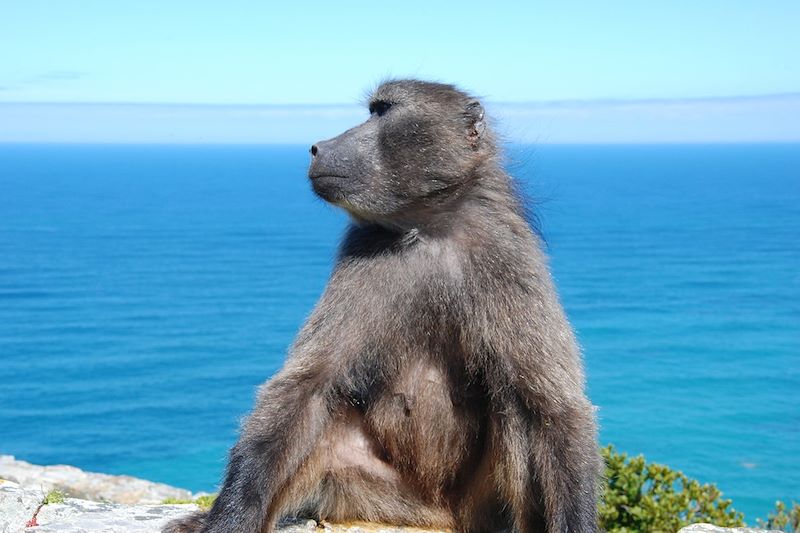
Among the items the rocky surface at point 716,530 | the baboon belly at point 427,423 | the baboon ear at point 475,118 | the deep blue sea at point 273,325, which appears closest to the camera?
the baboon belly at point 427,423

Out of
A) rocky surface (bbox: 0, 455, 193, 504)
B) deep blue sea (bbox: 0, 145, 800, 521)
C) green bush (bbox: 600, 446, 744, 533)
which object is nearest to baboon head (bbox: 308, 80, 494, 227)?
deep blue sea (bbox: 0, 145, 800, 521)

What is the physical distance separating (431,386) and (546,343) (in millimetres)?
566

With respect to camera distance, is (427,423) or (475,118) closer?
(427,423)

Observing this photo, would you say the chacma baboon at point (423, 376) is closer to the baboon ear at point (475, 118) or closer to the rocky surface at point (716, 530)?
the baboon ear at point (475, 118)

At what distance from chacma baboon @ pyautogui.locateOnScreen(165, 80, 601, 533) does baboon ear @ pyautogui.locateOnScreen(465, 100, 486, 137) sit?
59 mm

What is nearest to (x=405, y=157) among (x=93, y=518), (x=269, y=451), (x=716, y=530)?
(x=269, y=451)

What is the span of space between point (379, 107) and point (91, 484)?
13028 millimetres

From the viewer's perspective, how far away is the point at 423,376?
4418 millimetres

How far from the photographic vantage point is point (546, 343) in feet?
14.1

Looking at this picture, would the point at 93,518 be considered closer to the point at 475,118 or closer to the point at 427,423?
the point at 427,423

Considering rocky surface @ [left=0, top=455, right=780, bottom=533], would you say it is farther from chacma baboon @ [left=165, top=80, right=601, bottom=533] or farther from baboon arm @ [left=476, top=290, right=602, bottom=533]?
baboon arm @ [left=476, top=290, right=602, bottom=533]

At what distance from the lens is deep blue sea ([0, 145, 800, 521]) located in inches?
1129

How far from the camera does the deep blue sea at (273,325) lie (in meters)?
28.7

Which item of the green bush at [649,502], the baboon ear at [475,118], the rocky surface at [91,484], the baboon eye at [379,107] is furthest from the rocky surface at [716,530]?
the rocky surface at [91,484]
